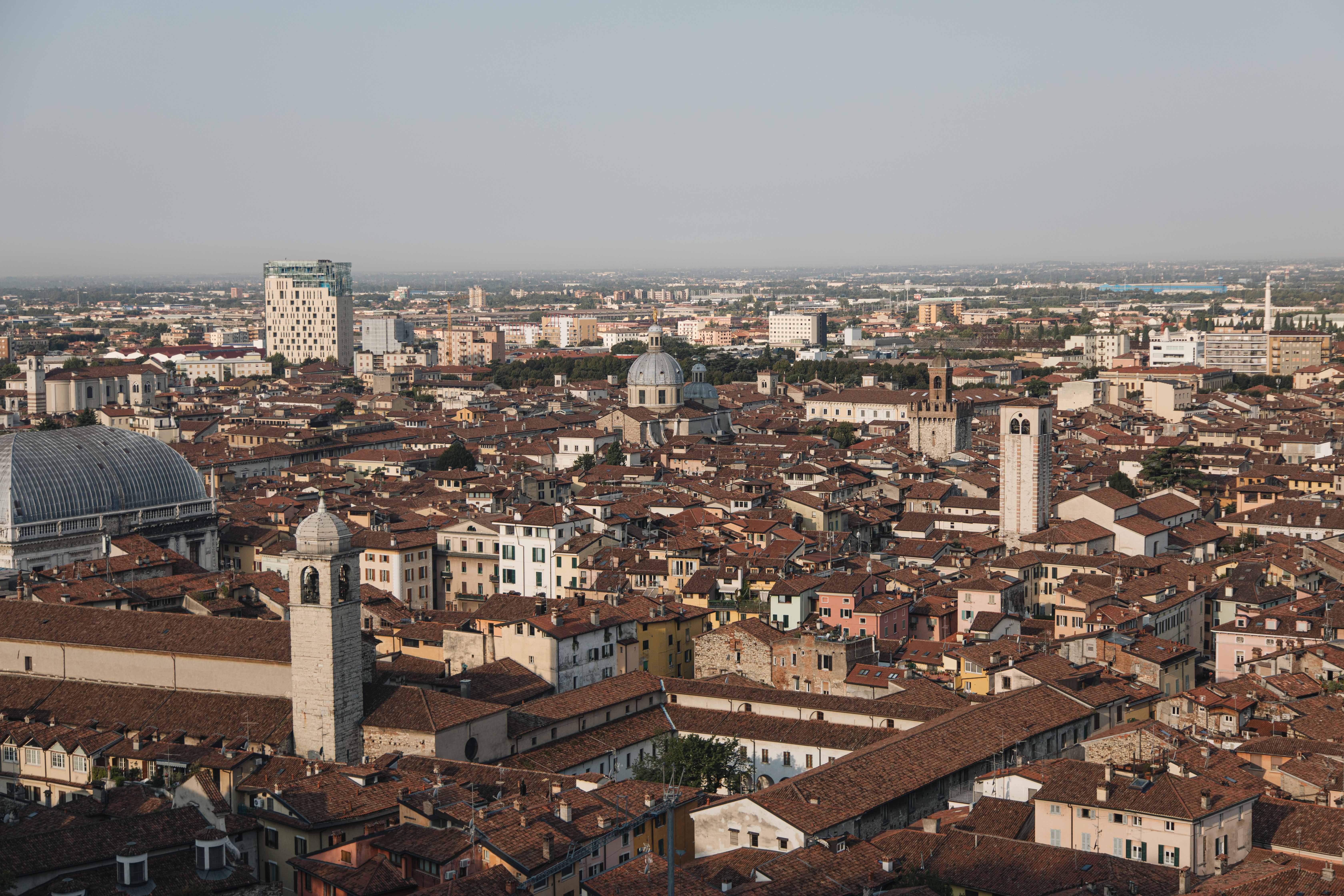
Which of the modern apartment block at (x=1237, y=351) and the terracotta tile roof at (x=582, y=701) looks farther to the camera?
the modern apartment block at (x=1237, y=351)

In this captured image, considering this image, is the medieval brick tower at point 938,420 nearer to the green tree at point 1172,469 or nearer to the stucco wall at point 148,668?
the green tree at point 1172,469

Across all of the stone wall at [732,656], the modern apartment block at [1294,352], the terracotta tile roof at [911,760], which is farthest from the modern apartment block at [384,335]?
the terracotta tile roof at [911,760]

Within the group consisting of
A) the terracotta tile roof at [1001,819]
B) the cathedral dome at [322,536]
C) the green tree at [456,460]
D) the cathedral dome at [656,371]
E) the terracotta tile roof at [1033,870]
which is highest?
the cathedral dome at [322,536]

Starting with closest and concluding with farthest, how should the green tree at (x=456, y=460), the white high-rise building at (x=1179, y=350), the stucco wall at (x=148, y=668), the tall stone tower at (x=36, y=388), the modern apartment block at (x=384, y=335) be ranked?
1. the stucco wall at (x=148, y=668)
2. the green tree at (x=456, y=460)
3. the tall stone tower at (x=36, y=388)
4. the white high-rise building at (x=1179, y=350)
5. the modern apartment block at (x=384, y=335)

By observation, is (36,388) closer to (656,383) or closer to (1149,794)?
(656,383)

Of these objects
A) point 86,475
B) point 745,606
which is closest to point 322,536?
point 745,606

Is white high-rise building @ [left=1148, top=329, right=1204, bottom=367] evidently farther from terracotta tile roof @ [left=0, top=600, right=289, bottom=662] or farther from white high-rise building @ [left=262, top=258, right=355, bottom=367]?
terracotta tile roof @ [left=0, top=600, right=289, bottom=662]

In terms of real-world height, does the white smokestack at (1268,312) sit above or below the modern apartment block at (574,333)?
above
